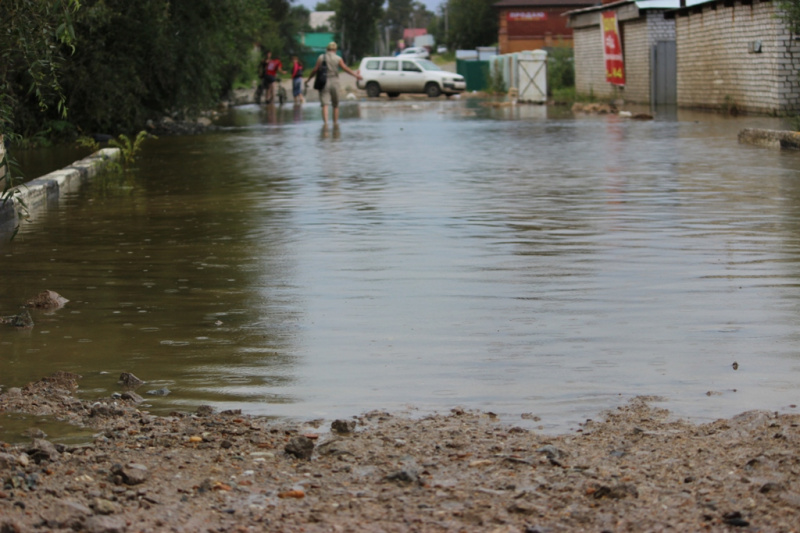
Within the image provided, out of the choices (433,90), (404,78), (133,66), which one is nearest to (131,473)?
(133,66)

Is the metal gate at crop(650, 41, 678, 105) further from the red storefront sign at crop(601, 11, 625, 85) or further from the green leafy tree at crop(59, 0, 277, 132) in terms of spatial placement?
the green leafy tree at crop(59, 0, 277, 132)

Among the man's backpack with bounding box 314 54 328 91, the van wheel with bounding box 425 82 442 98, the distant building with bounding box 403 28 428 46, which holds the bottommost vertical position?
the van wheel with bounding box 425 82 442 98

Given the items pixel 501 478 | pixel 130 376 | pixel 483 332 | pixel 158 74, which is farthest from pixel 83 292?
pixel 158 74

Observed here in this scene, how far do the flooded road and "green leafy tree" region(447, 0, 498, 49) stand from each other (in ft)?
237

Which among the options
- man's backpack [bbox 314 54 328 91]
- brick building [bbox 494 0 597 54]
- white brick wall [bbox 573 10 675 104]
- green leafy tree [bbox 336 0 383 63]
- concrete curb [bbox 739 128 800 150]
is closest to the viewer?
concrete curb [bbox 739 128 800 150]

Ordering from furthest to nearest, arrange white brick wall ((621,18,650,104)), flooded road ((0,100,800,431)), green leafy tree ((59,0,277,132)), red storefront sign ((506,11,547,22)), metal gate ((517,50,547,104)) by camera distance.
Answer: red storefront sign ((506,11,547,22)), metal gate ((517,50,547,104)), white brick wall ((621,18,650,104)), green leafy tree ((59,0,277,132)), flooded road ((0,100,800,431))

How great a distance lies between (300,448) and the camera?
392cm

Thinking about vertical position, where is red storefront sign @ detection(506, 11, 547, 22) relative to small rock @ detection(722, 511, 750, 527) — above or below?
above

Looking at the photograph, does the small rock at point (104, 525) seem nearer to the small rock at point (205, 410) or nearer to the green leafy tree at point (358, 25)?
the small rock at point (205, 410)

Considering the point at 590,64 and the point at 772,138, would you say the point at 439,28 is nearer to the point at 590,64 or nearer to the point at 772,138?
the point at 590,64

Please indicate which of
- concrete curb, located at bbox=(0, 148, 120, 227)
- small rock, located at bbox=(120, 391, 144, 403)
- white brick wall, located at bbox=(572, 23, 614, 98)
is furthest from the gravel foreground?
white brick wall, located at bbox=(572, 23, 614, 98)

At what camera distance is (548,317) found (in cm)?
612

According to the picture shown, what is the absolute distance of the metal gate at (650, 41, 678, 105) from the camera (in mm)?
34656

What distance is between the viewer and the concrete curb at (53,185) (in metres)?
10.3
